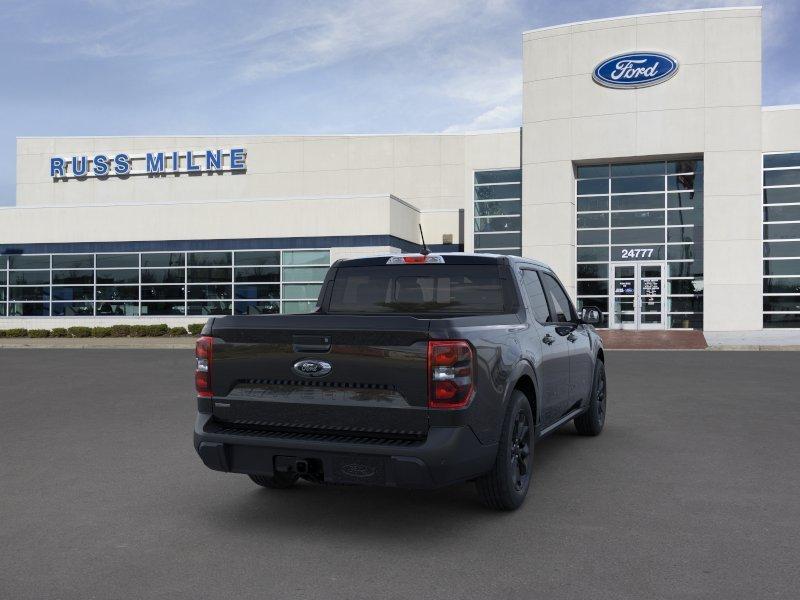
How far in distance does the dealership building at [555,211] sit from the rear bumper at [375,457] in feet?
86.7

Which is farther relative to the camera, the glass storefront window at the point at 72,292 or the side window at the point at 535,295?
the glass storefront window at the point at 72,292

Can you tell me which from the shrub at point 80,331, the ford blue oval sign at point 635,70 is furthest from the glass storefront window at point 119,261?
the ford blue oval sign at point 635,70

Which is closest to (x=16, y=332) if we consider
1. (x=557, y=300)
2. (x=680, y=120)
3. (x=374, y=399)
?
(x=680, y=120)

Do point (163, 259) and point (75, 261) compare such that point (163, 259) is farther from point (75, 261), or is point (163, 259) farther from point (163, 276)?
point (75, 261)

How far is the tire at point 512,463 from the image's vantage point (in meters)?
5.17

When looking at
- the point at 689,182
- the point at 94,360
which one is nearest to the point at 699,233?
the point at 689,182

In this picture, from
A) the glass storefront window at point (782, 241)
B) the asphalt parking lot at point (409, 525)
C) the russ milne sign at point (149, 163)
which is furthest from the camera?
the russ milne sign at point (149, 163)

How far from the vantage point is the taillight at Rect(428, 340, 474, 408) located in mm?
4594

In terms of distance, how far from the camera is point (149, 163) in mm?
40344

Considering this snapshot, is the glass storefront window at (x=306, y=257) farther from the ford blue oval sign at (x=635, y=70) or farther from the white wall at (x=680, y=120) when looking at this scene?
the ford blue oval sign at (x=635, y=70)

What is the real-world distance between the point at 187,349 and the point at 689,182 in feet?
65.5

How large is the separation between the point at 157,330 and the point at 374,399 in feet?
92.3

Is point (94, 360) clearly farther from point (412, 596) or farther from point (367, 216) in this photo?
point (412, 596)

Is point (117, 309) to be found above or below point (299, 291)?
below
